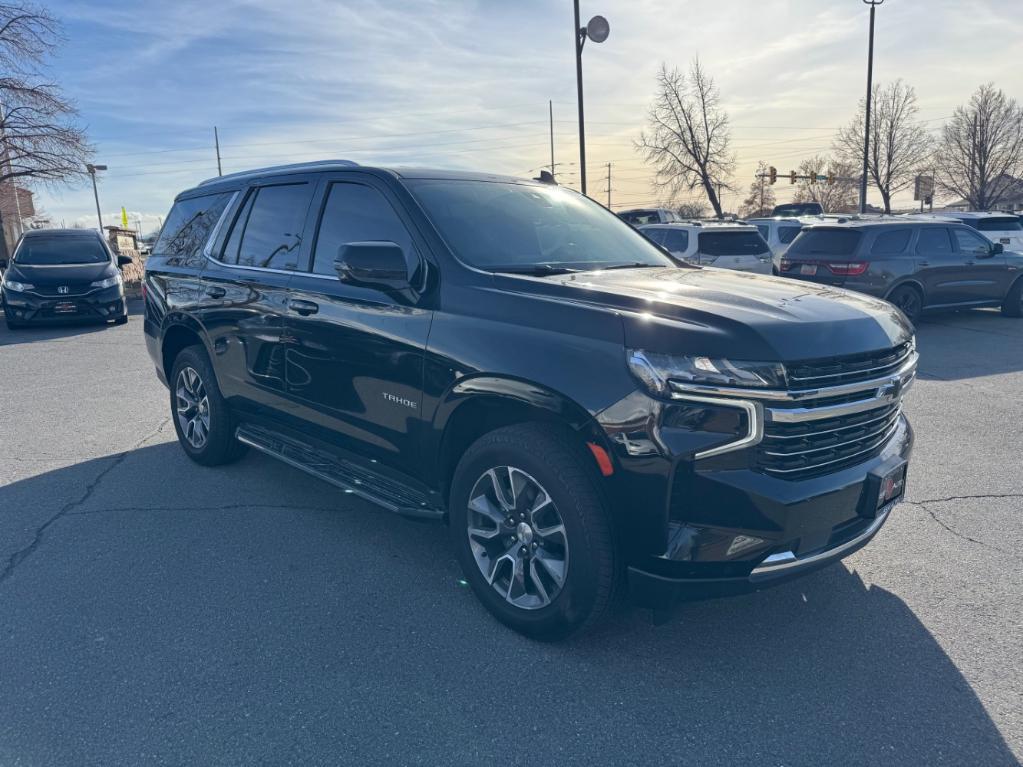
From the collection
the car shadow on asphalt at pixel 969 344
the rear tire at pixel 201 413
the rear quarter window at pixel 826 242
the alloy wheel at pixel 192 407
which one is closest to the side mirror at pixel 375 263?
the rear tire at pixel 201 413

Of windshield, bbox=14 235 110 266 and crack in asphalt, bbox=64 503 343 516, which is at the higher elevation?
windshield, bbox=14 235 110 266

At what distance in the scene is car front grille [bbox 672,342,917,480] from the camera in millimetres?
2652

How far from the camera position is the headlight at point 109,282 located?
13605 mm

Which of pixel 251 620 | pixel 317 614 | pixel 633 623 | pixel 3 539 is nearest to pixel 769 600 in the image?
pixel 633 623

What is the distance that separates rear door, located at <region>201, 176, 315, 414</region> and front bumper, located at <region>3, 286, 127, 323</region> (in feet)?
32.4

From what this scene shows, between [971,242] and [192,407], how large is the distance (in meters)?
12.6

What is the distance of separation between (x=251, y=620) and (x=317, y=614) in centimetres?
28

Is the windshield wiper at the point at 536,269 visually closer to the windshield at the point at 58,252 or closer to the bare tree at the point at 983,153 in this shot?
the windshield at the point at 58,252

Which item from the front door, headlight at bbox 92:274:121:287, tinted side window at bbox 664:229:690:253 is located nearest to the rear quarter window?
tinted side window at bbox 664:229:690:253

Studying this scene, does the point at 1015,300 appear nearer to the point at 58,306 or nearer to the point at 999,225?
the point at 999,225

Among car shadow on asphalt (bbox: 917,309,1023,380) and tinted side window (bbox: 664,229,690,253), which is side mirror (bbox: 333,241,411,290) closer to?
car shadow on asphalt (bbox: 917,309,1023,380)

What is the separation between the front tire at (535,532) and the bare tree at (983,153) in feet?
171

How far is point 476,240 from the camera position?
369 centimetres

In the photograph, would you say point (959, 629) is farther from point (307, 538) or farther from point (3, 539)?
point (3, 539)
